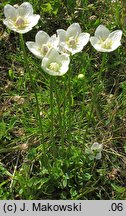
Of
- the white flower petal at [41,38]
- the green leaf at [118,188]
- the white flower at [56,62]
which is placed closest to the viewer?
Answer: the white flower at [56,62]

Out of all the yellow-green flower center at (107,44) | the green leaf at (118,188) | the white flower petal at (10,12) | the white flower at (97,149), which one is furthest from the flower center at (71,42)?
the green leaf at (118,188)

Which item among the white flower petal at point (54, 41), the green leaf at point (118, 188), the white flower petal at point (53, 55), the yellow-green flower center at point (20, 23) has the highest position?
the yellow-green flower center at point (20, 23)

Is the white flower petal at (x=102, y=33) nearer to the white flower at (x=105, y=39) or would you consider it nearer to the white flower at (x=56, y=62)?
the white flower at (x=105, y=39)

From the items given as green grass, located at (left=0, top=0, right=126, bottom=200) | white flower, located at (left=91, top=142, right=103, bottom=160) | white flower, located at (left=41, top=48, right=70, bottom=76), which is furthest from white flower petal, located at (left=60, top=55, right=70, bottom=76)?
white flower, located at (left=91, top=142, right=103, bottom=160)

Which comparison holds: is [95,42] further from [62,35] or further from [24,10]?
[24,10]

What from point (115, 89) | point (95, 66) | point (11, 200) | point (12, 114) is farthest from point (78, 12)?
point (11, 200)

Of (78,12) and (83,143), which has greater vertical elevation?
(78,12)

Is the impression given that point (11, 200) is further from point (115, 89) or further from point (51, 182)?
point (115, 89)
